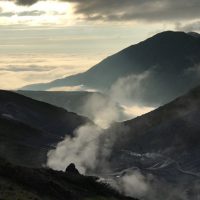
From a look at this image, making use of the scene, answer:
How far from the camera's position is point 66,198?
115m

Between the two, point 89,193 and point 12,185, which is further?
point 89,193

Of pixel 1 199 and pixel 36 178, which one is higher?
pixel 36 178

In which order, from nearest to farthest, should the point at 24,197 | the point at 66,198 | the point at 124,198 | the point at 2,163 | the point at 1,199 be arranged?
1. the point at 1,199
2. the point at 24,197
3. the point at 66,198
4. the point at 2,163
5. the point at 124,198

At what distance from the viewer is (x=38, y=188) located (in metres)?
115

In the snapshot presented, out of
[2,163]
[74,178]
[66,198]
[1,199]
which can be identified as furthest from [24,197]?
[74,178]

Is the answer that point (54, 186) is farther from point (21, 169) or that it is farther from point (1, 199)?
point (1, 199)

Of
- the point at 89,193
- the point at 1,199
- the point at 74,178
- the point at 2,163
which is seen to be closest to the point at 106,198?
the point at 89,193

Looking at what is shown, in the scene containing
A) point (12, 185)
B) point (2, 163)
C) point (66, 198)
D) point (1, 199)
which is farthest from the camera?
point (2, 163)

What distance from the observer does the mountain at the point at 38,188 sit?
333 feet

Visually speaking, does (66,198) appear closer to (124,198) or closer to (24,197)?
(24,197)

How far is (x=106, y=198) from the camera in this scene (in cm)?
13238

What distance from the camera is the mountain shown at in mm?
101650

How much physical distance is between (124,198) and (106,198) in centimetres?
1258

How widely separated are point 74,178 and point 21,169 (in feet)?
85.4
